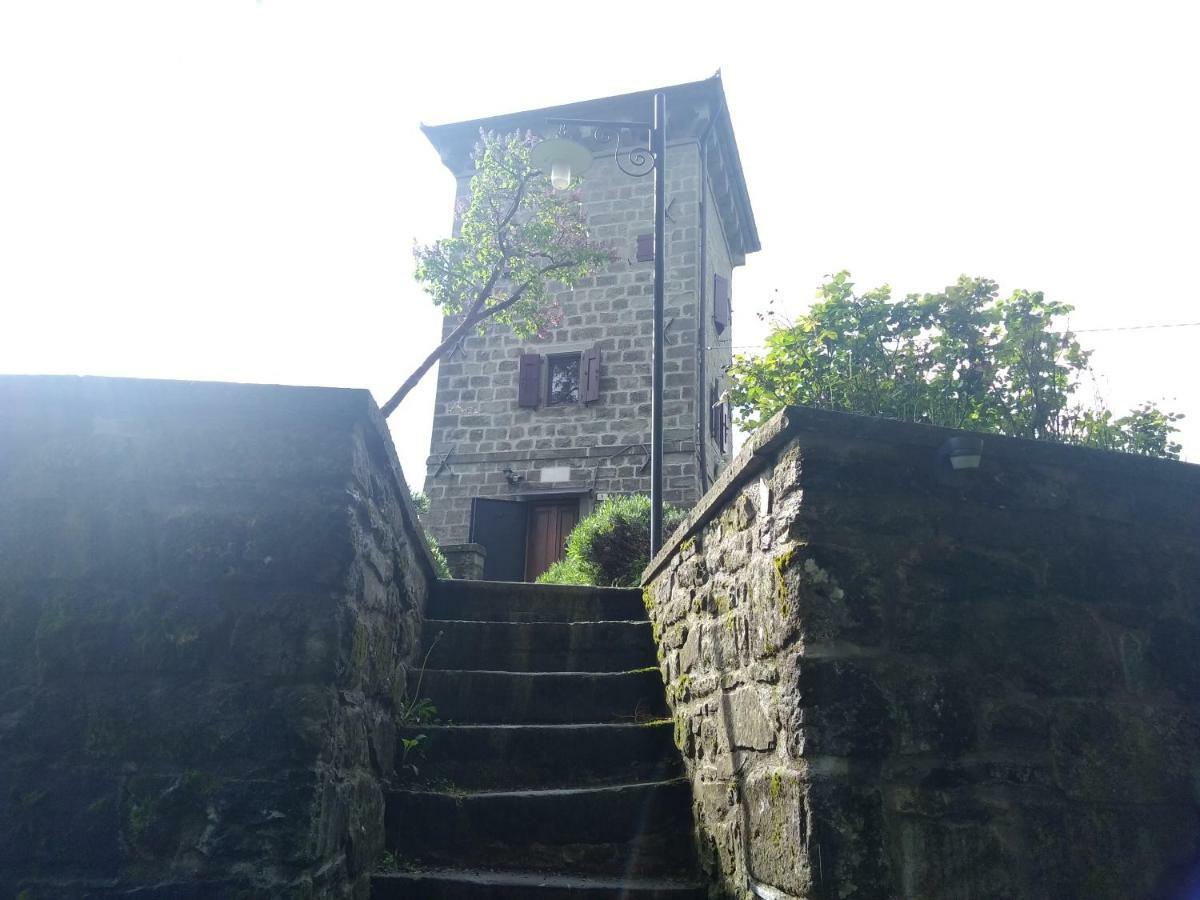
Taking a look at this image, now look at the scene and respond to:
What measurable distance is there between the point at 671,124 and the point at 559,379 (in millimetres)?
4510

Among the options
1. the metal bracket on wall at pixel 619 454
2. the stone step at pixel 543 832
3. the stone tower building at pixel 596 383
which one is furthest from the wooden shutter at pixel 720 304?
the stone step at pixel 543 832

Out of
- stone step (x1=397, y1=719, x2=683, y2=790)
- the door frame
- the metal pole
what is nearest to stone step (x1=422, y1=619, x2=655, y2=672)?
stone step (x1=397, y1=719, x2=683, y2=790)

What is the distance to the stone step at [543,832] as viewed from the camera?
9.71ft

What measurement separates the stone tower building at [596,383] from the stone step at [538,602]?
752 cm

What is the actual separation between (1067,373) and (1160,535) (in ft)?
12.8

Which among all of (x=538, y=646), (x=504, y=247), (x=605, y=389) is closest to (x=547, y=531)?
(x=605, y=389)

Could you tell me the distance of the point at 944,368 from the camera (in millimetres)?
8031

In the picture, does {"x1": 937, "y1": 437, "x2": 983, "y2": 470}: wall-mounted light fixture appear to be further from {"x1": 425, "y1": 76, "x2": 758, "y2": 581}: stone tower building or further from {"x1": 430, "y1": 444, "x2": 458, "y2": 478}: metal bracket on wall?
{"x1": 430, "y1": 444, "x2": 458, "y2": 478}: metal bracket on wall

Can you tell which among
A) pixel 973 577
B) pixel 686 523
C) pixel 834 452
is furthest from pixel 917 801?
pixel 686 523

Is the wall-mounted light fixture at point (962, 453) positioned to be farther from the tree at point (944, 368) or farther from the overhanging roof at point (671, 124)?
the overhanging roof at point (671, 124)

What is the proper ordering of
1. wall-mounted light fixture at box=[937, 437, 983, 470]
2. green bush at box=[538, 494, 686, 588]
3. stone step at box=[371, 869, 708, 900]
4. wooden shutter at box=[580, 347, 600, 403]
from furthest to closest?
wooden shutter at box=[580, 347, 600, 403], green bush at box=[538, 494, 686, 588], stone step at box=[371, 869, 708, 900], wall-mounted light fixture at box=[937, 437, 983, 470]

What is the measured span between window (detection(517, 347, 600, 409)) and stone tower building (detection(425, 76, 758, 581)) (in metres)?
0.02

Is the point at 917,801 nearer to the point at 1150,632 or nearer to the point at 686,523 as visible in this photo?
the point at 1150,632

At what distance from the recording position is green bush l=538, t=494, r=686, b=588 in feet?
25.1
